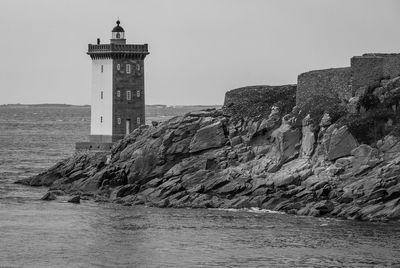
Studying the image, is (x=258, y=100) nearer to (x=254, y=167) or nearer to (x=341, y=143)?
(x=254, y=167)

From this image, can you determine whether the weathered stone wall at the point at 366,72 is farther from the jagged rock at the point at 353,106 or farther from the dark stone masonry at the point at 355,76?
the jagged rock at the point at 353,106

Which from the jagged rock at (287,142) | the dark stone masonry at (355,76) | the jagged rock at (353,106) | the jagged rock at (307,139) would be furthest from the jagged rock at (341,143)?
the dark stone masonry at (355,76)

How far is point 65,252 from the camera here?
1736 inches

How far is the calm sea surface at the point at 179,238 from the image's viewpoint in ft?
139

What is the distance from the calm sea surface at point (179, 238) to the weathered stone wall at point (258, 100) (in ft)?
29.9

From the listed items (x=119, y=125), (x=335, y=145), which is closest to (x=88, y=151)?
(x=119, y=125)

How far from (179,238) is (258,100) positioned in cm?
1738

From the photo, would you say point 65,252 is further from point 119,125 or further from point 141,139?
point 119,125

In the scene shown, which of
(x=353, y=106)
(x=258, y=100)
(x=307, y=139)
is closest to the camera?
(x=307, y=139)

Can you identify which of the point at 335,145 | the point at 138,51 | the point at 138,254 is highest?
the point at 138,51

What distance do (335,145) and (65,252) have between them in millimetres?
16641

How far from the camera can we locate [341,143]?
55.2 meters

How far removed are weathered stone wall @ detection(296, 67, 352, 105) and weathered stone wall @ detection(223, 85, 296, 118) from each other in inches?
42.7

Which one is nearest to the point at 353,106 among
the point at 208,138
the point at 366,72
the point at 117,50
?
the point at 366,72
